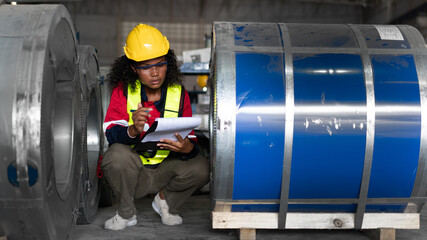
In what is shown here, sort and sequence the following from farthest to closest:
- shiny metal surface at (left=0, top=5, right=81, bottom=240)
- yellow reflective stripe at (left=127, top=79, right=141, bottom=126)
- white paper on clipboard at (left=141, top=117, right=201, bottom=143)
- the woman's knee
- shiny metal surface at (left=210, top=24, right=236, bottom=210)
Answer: yellow reflective stripe at (left=127, top=79, right=141, bottom=126) → the woman's knee → white paper on clipboard at (left=141, top=117, right=201, bottom=143) → shiny metal surface at (left=210, top=24, right=236, bottom=210) → shiny metal surface at (left=0, top=5, right=81, bottom=240)

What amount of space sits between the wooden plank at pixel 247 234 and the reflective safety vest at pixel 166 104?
2.83ft

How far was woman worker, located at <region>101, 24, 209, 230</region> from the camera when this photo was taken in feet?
8.99

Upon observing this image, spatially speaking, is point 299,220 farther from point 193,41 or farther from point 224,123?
point 193,41

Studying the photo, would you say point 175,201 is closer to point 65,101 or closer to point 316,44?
point 65,101

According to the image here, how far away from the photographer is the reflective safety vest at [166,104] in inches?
113

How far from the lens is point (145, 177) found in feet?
9.68

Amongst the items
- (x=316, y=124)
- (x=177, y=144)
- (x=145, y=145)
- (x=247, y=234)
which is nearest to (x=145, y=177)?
(x=145, y=145)

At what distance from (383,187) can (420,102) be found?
51 centimetres

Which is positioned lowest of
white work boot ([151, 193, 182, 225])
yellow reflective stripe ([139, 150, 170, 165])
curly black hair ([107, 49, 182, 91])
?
white work boot ([151, 193, 182, 225])

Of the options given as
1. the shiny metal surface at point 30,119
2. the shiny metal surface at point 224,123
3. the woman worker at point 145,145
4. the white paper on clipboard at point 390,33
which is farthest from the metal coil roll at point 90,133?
the white paper on clipboard at point 390,33

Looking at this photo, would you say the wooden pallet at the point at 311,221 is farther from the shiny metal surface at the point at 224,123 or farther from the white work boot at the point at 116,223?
the white work boot at the point at 116,223

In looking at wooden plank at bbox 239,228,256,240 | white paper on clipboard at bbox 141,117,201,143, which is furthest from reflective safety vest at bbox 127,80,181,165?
wooden plank at bbox 239,228,256,240

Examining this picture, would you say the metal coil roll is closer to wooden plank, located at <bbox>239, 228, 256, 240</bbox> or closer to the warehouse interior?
the warehouse interior

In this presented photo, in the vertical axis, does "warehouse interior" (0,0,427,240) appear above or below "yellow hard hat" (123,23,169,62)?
below
